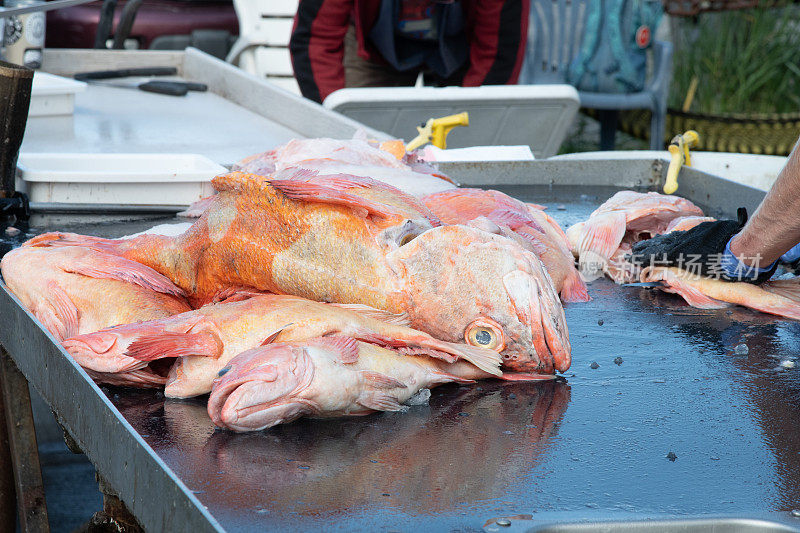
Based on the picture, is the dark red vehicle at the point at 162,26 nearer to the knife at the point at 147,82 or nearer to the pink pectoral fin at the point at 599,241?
the knife at the point at 147,82

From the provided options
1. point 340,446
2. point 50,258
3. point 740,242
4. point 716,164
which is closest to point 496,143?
point 716,164

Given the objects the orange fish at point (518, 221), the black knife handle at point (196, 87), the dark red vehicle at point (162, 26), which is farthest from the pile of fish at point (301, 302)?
the dark red vehicle at point (162, 26)

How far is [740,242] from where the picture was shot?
104 inches

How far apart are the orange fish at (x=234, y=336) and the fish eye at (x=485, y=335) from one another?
2 cm

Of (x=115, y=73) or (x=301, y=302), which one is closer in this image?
(x=301, y=302)

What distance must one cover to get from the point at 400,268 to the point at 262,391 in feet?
1.63

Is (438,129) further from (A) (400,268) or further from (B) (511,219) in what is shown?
(A) (400,268)

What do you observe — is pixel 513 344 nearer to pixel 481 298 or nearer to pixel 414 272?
pixel 481 298

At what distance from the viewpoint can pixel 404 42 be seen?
6.38 metres

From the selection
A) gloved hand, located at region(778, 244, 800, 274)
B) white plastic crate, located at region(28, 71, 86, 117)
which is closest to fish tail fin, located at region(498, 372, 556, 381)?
gloved hand, located at region(778, 244, 800, 274)

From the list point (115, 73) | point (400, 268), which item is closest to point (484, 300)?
point (400, 268)

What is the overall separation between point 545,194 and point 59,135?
8.76ft

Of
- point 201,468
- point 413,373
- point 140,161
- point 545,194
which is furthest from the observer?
point 545,194

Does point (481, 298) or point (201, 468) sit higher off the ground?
point (481, 298)
